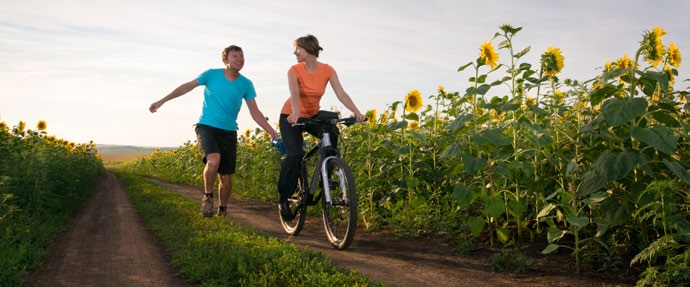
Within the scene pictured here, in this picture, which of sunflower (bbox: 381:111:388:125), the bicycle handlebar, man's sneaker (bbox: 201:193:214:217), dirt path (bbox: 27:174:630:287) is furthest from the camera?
sunflower (bbox: 381:111:388:125)

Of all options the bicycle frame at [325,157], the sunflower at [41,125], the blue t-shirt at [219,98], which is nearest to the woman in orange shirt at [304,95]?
the bicycle frame at [325,157]

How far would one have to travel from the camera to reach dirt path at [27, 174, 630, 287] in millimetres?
4203

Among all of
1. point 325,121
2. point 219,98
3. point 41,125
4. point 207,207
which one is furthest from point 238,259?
point 41,125

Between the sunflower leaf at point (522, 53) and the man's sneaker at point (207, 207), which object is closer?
the sunflower leaf at point (522, 53)

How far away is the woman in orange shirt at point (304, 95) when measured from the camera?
5.50 metres

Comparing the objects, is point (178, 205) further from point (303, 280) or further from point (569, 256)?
point (569, 256)

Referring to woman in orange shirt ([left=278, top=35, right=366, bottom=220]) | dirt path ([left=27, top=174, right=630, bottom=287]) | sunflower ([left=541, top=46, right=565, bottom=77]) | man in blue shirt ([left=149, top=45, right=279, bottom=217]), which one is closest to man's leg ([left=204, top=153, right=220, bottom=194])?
man in blue shirt ([left=149, top=45, right=279, bottom=217])

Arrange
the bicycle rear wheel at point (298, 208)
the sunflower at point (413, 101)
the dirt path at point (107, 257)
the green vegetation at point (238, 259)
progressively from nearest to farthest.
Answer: the green vegetation at point (238, 259) → the dirt path at point (107, 257) → the bicycle rear wheel at point (298, 208) → the sunflower at point (413, 101)

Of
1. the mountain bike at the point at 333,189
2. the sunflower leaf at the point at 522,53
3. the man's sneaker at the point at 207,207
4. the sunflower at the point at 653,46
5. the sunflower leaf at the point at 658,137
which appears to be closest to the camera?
the sunflower leaf at the point at 658,137

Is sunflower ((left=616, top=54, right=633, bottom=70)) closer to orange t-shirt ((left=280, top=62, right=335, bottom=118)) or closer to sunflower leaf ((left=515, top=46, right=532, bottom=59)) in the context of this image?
sunflower leaf ((left=515, top=46, right=532, bottom=59))

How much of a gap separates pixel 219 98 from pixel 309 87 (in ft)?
5.94

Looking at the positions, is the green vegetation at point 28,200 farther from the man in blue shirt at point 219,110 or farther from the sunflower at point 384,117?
the sunflower at point 384,117

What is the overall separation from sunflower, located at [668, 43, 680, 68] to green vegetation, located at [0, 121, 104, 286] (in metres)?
5.46

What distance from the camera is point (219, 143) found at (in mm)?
7047
